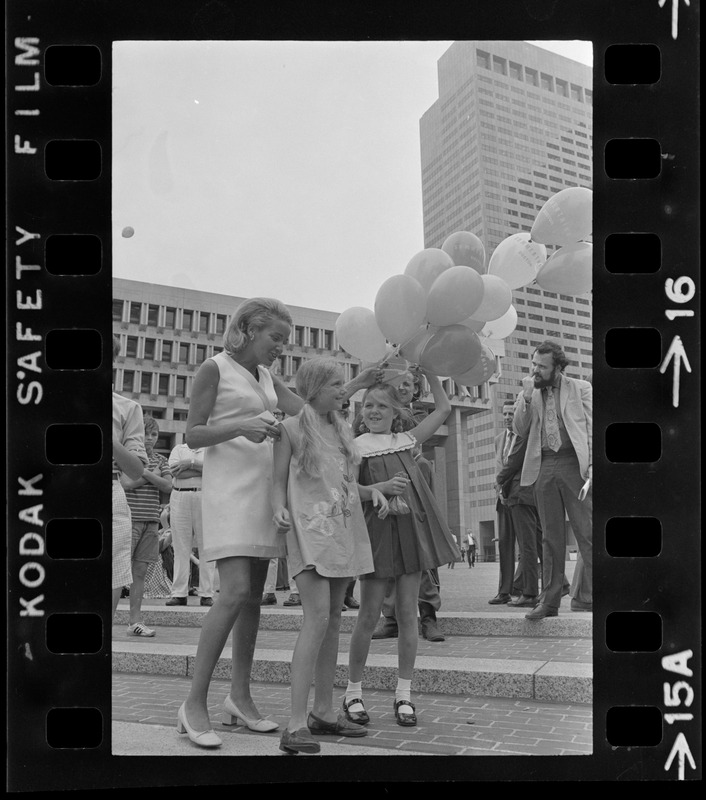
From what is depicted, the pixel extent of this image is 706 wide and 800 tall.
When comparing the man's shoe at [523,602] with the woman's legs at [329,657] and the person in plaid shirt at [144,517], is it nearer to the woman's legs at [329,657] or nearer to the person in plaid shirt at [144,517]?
the woman's legs at [329,657]

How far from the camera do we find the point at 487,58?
455cm

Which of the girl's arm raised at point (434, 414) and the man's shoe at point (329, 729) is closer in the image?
the man's shoe at point (329, 729)

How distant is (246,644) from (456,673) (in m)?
1.06

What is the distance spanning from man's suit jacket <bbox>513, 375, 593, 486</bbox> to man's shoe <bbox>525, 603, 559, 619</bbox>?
693 mm

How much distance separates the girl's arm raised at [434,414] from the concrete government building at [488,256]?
106 millimetres


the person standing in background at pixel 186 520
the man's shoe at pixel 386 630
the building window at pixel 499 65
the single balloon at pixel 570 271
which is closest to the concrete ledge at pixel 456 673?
the man's shoe at pixel 386 630

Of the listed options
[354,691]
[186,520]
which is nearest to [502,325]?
[354,691]

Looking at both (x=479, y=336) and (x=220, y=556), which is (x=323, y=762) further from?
(x=479, y=336)

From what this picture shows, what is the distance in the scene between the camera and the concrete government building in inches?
174

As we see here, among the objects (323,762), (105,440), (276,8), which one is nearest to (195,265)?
(105,440)

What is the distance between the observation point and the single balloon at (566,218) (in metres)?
4.54

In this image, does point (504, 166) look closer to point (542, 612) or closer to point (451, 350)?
point (451, 350)

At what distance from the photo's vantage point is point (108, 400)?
4262 millimetres

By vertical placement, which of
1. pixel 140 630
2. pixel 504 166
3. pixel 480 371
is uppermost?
pixel 504 166
